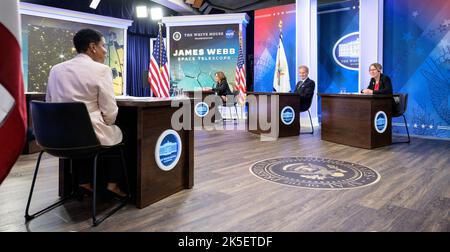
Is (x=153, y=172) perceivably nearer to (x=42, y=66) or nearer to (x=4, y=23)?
(x=4, y=23)

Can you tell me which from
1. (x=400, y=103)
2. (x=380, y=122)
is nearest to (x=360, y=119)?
(x=380, y=122)

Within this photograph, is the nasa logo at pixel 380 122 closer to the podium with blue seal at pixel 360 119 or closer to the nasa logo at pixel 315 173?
the podium with blue seal at pixel 360 119

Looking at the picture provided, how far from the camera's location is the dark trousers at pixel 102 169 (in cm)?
247

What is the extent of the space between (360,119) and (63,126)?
3.98 meters

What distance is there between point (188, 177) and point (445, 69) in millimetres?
5117

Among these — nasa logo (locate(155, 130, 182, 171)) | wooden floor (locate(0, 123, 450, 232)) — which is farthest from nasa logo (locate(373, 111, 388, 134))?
nasa logo (locate(155, 130, 182, 171))

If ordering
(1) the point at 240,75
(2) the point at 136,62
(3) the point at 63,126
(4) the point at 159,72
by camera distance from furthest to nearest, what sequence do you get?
(2) the point at 136,62, (1) the point at 240,75, (4) the point at 159,72, (3) the point at 63,126

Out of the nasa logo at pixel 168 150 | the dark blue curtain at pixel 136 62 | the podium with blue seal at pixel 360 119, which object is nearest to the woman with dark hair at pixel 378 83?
the podium with blue seal at pixel 360 119

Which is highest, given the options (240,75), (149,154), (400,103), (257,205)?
(240,75)

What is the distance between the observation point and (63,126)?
1.87m

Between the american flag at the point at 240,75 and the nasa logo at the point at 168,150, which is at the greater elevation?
the american flag at the point at 240,75

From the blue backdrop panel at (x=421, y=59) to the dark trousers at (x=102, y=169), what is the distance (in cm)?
555

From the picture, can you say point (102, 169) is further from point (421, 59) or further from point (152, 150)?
point (421, 59)

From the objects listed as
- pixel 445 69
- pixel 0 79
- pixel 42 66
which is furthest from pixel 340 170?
pixel 42 66
